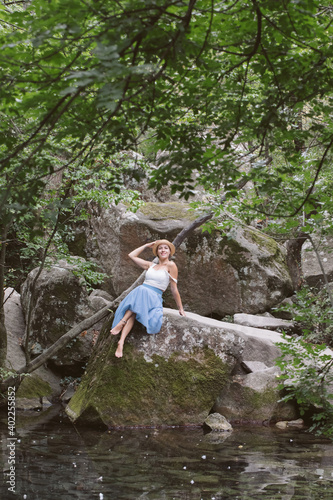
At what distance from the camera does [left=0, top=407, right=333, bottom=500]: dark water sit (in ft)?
14.6

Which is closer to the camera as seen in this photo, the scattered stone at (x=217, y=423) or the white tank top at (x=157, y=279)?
the scattered stone at (x=217, y=423)

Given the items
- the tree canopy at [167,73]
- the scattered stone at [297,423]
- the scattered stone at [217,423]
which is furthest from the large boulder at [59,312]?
the tree canopy at [167,73]

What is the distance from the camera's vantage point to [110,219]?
12633 mm

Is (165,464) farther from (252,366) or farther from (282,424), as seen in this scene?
(252,366)

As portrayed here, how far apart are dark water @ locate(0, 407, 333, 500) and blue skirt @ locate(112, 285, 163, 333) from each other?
5.54 feet

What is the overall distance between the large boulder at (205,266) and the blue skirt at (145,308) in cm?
376

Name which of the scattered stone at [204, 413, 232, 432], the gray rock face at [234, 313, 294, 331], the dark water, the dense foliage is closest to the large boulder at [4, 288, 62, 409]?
the dark water

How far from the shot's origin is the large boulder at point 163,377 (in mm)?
7809

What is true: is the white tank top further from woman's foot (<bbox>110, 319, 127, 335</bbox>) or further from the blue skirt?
woman's foot (<bbox>110, 319, 127, 335</bbox>)

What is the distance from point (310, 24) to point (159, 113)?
1012 millimetres

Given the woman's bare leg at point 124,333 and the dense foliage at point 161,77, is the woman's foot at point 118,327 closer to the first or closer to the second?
the woman's bare leg at point 124,333

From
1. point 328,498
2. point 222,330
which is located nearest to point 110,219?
point 222,330

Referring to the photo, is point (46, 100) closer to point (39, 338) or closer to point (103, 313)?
point (103, 313)

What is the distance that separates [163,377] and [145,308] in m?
1.21
